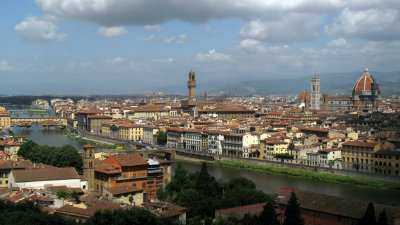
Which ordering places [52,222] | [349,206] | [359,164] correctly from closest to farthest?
[52,222]
[349,206]
[359,164]

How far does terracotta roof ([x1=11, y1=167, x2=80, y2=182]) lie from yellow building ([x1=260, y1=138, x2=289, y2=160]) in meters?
15.6

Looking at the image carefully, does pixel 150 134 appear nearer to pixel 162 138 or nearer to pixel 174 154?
pixel 162 138

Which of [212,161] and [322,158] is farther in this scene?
[212,161]

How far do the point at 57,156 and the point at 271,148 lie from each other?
1369cm

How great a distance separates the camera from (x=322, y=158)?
2823 centimetres

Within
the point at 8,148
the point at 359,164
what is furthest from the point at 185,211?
the point at 8,148

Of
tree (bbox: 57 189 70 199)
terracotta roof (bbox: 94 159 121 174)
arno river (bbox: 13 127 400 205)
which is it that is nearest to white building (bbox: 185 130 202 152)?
arno river (bbox: 13 127 400 205)

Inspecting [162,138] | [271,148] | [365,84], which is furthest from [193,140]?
[365,84]

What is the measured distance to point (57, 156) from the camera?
22703 mm

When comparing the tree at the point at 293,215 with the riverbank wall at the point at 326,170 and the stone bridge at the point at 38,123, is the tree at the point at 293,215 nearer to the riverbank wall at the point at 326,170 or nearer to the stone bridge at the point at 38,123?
the riverbank wall at the point at 326,170

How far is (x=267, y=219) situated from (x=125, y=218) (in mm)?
3764

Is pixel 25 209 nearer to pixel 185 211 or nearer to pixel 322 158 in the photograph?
pixel 185 211

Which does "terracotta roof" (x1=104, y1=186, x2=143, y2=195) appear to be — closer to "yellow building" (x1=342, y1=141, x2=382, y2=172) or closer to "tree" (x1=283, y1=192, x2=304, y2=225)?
"tree" (x1=283, y1=192, x2=304, y2=225)

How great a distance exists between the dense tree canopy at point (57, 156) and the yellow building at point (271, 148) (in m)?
12.7
